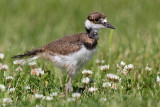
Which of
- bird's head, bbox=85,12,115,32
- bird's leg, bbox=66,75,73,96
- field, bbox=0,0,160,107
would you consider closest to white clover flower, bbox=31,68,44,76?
field, bbox=0,0,160,107

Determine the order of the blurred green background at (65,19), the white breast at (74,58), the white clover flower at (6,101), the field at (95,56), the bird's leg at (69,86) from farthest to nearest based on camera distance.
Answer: the blurred green background at (65,19), the bird's leg at (69,86), the white breast at (74,58), the field at (95,56), the white clover flower at (6,101)

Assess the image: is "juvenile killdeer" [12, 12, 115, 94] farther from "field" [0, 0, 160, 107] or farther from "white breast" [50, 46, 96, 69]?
"field" [0, 0, 160, 107]

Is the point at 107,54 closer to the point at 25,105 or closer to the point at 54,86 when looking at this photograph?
the point at 54,86

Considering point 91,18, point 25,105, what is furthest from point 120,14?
point 25,105

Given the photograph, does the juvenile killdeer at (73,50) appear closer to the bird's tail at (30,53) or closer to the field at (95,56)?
the bird's tail at (30,53)

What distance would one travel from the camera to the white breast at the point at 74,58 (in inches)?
184

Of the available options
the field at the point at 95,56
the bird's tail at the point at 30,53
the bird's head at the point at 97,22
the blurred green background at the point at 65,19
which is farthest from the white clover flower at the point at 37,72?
the blurred green background at the point at 65,19

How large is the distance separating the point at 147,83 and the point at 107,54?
1.75 meters

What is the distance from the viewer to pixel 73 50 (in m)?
4.68

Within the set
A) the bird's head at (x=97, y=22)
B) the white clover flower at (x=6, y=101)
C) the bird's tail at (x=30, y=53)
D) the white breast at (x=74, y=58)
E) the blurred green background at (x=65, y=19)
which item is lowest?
the white clover flower at (x=6, y=101)

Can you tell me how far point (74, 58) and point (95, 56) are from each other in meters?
1.66

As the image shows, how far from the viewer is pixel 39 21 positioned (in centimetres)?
989

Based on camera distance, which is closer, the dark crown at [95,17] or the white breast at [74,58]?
the white breast at [74,58]

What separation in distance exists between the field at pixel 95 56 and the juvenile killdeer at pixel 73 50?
332mm
